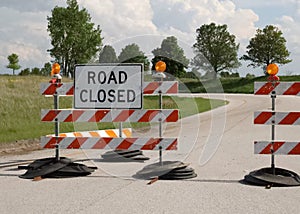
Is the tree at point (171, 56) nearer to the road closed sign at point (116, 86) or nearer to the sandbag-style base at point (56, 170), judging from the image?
the road closed sign at point (116, 86)

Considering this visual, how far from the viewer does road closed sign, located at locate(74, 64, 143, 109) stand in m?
8.23

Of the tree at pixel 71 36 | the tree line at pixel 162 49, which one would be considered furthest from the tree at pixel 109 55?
the tree at pixel 71 36

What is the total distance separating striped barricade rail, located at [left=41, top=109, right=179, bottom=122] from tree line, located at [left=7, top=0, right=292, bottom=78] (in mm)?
1108

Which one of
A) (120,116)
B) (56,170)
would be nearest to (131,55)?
(120,116)

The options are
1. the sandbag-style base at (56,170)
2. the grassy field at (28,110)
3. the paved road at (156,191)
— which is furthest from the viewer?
the grassy field at (28,110)

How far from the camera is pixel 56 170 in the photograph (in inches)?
319

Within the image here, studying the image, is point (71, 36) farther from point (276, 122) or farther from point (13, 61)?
point (276, 122)

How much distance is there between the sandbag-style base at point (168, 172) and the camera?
7801mm

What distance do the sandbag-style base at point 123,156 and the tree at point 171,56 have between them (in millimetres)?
1947

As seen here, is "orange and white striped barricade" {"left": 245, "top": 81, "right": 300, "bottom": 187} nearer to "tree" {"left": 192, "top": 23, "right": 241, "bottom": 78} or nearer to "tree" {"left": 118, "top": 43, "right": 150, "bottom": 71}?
"tree" {"left": 118, "top": 43, "right": 150, "bottom": 71}

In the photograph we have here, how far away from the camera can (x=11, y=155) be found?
1094 centimetres

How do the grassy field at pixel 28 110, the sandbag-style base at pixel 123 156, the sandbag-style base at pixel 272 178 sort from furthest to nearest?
the grassy field at pixel 28 110 < the sandbag-style base at pixel 123 156 < the sandbag-style base at pixel 272 178

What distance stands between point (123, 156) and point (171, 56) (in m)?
2.44

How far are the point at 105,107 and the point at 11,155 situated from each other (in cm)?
386
